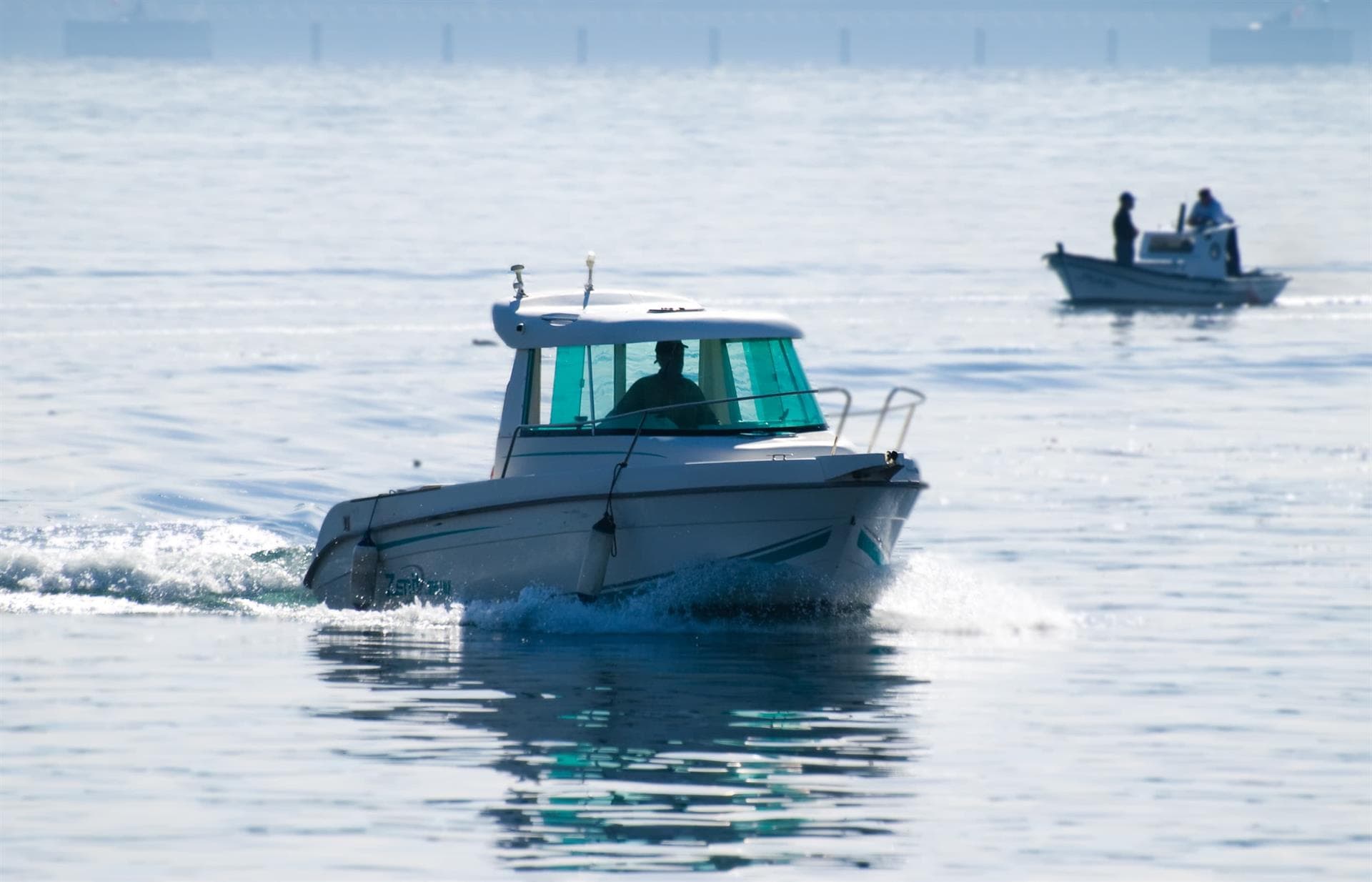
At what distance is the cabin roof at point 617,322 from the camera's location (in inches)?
693

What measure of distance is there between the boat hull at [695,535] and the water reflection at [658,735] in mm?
389

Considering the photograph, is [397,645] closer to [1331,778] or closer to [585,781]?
[585,781]

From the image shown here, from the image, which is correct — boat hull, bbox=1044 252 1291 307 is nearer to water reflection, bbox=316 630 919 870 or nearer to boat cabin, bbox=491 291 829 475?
boat cabin, bbox=491 291 829 475

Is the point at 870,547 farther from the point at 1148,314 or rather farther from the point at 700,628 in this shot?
the point at 1148,314

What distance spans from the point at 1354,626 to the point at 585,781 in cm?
707

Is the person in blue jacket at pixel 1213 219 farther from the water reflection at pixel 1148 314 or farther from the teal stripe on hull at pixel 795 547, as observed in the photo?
the teal stripe on hull at pixel 795 547

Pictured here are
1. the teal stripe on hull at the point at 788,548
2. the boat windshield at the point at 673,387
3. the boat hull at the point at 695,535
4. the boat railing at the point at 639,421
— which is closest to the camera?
the boat hull at the point at 695,535

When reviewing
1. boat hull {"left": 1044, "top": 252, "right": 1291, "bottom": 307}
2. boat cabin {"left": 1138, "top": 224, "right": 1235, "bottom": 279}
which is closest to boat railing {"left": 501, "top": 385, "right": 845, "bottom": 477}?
boat hull {"left": 1044, "top": 252, "right": 1291, "bottom": 307}

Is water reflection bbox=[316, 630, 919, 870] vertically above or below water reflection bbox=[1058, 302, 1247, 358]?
above

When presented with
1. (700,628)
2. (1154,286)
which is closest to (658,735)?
(700,628)

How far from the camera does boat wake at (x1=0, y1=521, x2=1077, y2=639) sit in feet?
55.4

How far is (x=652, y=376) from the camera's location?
57.5ft

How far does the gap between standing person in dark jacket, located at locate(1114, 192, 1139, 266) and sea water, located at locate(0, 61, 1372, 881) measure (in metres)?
1.46

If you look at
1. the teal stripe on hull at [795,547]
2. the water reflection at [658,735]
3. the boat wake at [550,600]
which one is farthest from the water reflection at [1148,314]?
the water reflection at [658,735]
